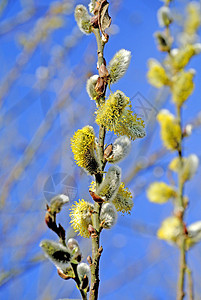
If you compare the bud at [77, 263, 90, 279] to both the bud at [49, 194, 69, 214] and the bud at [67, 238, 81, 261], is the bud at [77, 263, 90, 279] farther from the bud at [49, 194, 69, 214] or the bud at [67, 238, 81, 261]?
the bud at [49, 194, 69, 214]

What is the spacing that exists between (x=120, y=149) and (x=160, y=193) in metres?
0.16

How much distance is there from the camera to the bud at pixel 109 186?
87cm

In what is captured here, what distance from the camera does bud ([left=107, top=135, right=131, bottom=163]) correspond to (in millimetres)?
938

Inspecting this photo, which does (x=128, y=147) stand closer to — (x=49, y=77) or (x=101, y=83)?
(x=101, y=83)

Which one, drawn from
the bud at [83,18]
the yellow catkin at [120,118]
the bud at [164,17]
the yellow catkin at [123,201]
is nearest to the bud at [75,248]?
Result: the yellow catkin at [123,201]

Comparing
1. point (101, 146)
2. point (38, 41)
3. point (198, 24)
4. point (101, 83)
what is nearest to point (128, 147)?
point (101, 146)

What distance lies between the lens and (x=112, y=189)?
34.5 inches

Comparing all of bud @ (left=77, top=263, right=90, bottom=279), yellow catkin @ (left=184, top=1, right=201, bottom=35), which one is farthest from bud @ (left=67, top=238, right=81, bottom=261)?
yellow catkin @ (left=184, top=1, right=201, bottom=35)

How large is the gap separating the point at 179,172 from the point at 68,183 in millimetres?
321

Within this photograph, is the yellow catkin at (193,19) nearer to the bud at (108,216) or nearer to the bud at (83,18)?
the bud at (83,18)

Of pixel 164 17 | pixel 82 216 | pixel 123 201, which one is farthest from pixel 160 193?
pixel 164 17

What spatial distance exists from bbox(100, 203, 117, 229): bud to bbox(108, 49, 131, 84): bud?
35 centimetres

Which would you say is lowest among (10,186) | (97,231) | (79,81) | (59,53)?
(97,231)

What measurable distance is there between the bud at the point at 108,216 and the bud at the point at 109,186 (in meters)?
0.02
